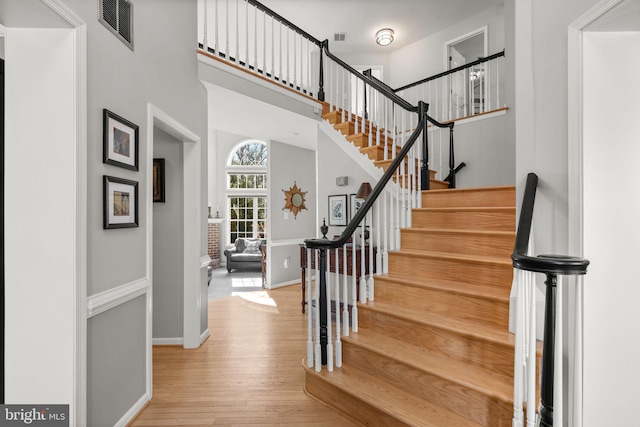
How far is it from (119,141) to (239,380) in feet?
6.25

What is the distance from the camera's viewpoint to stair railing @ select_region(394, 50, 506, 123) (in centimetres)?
468

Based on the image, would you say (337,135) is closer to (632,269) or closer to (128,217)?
(128,217)

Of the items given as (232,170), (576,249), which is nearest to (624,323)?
(576,249)

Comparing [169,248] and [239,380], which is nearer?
[239,380]

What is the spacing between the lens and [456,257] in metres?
2.44

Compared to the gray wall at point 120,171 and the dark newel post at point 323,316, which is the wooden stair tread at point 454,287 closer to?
the dark newel post at point 323,316

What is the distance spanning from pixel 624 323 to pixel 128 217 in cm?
266

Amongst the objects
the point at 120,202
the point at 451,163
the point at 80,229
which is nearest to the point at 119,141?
the point at 120,202

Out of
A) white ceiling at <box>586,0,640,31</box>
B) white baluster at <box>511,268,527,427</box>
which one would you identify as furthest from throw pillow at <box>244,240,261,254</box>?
white ceiling at <box>586,0,640,31</box>

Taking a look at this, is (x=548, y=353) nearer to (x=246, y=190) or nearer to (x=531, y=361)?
(x=531, y=361)

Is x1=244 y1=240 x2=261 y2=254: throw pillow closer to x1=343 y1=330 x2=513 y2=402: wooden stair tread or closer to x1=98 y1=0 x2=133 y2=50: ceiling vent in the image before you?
x1=343 y1=330 x2=513 y2=402: wooden stair tread

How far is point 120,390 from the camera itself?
1.93 m

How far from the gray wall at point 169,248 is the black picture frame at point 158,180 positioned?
4cm

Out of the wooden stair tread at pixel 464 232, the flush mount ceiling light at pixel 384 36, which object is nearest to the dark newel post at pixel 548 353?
the wooden stair tread at pixel 464 232
